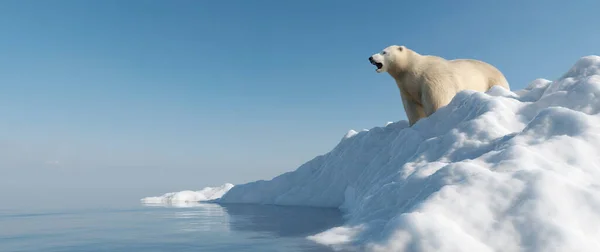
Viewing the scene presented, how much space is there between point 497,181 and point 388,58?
9299 mm

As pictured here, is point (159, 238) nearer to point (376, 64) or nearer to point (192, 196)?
point (376, 64)

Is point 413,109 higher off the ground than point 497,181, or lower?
higher

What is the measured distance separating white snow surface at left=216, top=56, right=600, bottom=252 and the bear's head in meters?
3.33

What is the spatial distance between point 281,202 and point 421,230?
1465 cm

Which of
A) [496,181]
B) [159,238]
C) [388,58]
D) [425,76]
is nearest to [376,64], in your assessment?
[388,58]

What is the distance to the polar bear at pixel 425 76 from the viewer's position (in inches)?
541

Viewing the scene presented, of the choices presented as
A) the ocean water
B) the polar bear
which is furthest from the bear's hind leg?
the ocean water

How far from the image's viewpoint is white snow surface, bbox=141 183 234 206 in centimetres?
2633

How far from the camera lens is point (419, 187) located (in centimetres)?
740

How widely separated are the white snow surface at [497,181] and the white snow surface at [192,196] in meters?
16.9

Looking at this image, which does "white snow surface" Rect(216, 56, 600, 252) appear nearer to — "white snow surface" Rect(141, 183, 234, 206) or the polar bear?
the polar bear

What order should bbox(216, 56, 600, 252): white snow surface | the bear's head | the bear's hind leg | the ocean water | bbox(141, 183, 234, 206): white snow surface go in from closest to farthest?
bbox(216, 56, 600, 252): white snow surface → the ocean water → the bear's head → the bear's hind leg → bbox(141, 183, 234, 206): white snow surface

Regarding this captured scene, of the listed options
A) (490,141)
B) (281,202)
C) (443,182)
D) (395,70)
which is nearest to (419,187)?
(443,182)

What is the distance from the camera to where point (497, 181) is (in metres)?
6.10
